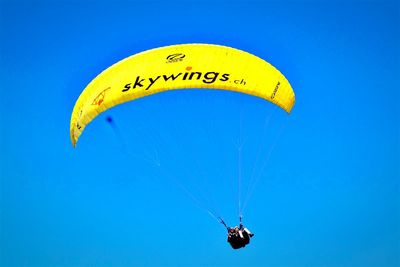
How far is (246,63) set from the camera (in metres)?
23.1

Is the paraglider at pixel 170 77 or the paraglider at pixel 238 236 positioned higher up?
the paraglider at pixel 170 77

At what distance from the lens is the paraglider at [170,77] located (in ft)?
71.8

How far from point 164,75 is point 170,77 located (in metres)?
0.23

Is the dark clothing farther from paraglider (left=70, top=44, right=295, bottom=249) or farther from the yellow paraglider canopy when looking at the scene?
the yellow paraglider canopy

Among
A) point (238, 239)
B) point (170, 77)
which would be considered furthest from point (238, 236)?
point (170, 77)

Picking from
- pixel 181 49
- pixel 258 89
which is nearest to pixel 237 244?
pixel 258 89

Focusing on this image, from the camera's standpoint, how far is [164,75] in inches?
867

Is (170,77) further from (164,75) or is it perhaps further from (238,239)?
(238,239)

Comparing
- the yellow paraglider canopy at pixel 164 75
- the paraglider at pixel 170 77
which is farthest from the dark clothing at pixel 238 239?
the yellow paraglider canopy at pixel 164 75

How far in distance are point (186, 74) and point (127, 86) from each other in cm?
215

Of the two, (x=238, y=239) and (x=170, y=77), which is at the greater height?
(x=170, y=77)

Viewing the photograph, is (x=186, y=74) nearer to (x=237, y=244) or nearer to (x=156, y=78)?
(x=156, y=78)

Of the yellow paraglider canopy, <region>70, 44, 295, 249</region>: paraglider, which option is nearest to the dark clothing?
<region>70, 44, 295, 249</region>: paraglider

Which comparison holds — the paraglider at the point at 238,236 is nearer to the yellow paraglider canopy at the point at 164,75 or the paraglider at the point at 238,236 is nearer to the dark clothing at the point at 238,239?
the dark clothing at the point at 238,239
